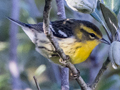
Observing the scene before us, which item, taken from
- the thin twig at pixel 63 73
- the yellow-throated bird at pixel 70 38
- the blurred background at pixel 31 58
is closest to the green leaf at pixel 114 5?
the yellow-throated bird at pixel 70 38

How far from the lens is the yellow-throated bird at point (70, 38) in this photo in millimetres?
958

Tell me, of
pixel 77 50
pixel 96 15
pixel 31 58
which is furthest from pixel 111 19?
pixel 31 58

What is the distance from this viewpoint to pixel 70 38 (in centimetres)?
102

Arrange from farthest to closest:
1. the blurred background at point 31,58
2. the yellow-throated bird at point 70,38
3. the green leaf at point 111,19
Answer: the blurred background at point 31,58, the yellow-throated bird at point 70,38, the green leaf at point 111,19

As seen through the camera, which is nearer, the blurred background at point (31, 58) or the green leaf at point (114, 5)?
the green leaf at point (114, 5)

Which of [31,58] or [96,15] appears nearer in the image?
[96,15]

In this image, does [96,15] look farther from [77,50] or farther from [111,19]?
[77,50]

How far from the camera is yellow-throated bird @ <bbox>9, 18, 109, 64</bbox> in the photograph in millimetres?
958

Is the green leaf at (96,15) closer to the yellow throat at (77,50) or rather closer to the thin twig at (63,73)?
the yellow throat at (77,50)

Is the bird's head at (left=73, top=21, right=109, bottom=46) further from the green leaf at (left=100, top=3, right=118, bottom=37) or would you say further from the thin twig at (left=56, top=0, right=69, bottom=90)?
the green leaf at (left=100, top=3, right=118, bottom=37)

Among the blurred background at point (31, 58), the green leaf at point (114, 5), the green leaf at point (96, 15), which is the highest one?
the green leaf at point (114, 5)

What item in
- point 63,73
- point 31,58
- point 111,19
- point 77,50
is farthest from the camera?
point 31,58

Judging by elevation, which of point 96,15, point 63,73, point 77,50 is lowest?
point 63,73

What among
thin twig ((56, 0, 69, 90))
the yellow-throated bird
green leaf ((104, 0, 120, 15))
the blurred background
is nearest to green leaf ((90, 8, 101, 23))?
green leaf ((104, 0, 120, 15))
